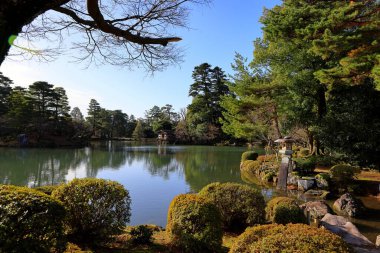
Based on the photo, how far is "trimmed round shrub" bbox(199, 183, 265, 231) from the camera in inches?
191

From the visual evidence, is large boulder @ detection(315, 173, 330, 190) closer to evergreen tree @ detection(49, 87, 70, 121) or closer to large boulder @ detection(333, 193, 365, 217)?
large boulder @ detection(333, 193, 365, 217)

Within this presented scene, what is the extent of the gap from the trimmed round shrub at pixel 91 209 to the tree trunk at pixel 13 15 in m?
2.81

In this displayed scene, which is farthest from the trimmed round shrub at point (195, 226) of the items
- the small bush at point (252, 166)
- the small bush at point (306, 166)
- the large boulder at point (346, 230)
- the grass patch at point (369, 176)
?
the small bush at point (252, 166)

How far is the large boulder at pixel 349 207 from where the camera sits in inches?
278

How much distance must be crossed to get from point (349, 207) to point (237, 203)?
13.2ft

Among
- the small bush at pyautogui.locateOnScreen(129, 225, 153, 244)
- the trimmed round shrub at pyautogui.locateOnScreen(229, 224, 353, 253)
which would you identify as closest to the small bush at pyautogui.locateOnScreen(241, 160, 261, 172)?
the small bush at pyautogui.locateOnScreen(129, 225, 153, 244)

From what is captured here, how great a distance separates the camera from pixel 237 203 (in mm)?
4887

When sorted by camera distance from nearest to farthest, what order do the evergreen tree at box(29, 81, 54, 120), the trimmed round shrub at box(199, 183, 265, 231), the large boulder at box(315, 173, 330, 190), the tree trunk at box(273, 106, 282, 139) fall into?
the trimmed round shrub at box(199, 183, 265, 231)
the large boulder at box(315, 173, 330, 190)
the tree trunk at box(273, 106, 282, 139)
the evergreen tree at box(29, 81, 54, 120)

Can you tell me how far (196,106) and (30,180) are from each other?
35.5 metres

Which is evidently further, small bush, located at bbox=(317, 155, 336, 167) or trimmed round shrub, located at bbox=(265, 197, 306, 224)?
small bush, located at bbox=(317, 155, 336, 167)

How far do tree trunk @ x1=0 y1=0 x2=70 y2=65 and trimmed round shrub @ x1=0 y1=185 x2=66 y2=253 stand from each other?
1.78m

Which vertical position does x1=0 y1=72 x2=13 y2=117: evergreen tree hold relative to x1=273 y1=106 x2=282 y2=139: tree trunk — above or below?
above

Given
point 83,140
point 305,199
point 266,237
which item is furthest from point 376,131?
point 83,140

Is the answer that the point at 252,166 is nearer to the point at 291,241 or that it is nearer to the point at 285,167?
the point at 285,167
